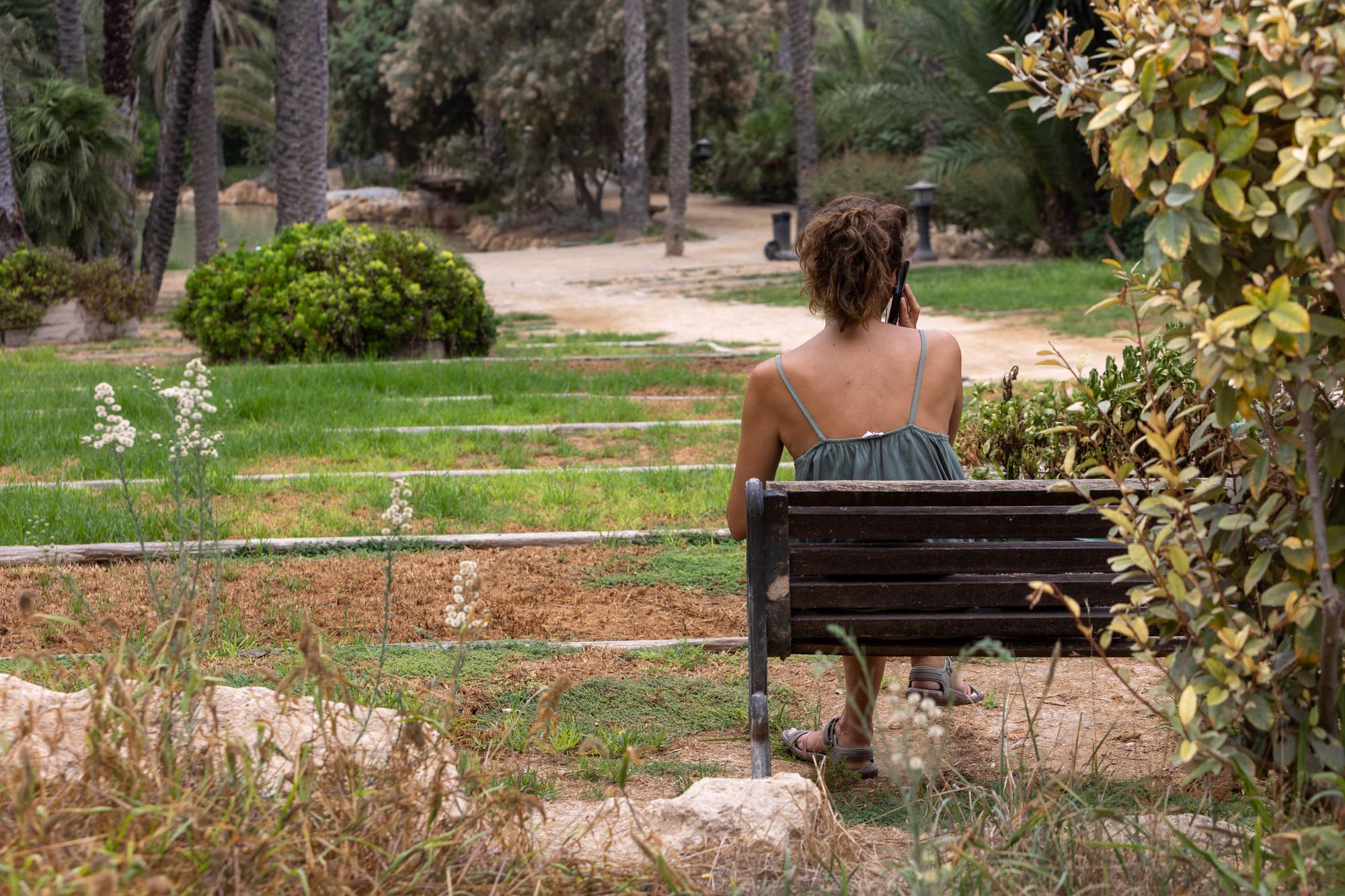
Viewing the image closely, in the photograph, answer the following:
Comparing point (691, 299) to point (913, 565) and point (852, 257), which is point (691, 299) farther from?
point (913, 565)

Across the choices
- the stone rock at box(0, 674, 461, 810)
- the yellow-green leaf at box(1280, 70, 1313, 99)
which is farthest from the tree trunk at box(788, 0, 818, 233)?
the yellow-green leaf at box(1280, 70, 1313, 99)

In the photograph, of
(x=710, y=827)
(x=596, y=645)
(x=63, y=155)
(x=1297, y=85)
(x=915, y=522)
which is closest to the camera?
(x=1297, y=85)

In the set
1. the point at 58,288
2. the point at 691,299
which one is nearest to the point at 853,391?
the point at 58,288

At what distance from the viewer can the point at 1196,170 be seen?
84.3 inches

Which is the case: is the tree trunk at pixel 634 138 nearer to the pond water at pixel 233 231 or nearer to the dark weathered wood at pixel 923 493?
the pond water at pixel 233 231

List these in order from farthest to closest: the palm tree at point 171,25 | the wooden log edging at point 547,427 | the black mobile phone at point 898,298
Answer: the palm tree at point 171,25
the wooden log edging at point 547,427
the black mobile phone at point 898,298

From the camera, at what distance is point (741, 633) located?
4.55m

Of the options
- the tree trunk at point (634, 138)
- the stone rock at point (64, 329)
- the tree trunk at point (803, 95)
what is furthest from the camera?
the tree trunk at point (634, 138)

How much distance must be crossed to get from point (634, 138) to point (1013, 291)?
44.9ft

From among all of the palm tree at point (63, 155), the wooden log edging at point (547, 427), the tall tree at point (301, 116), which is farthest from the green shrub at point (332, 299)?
the palm tree at point (63, 155)

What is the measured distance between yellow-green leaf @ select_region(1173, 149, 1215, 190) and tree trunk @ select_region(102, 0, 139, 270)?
16775mm

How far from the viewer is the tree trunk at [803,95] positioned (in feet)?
75.8

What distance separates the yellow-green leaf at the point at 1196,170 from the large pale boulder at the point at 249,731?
5.14 ft

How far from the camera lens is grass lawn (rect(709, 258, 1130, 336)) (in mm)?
13914
